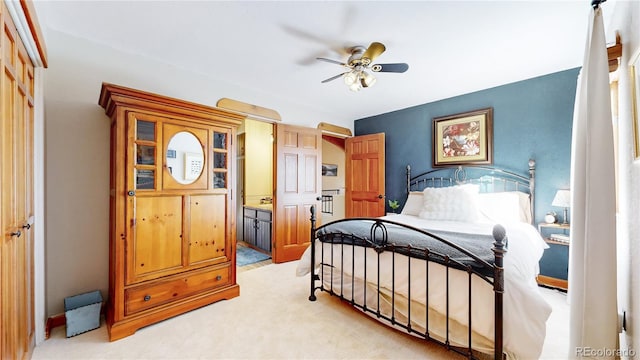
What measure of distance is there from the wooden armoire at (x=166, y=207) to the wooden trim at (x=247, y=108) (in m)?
0.73

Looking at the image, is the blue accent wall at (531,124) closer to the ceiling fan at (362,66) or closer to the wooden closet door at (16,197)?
the ceiling fan at (362,66)

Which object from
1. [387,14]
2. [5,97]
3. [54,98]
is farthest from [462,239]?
[54,98]

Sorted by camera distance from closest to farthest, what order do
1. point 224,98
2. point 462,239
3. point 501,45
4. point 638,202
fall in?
1. point 638,202
2. point 462,239
3. point 501,45
4. point 224,98

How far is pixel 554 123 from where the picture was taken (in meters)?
2.93

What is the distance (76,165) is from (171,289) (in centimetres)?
137

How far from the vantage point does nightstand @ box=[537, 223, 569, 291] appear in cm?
281

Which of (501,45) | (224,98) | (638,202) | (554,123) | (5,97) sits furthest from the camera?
(224,98)

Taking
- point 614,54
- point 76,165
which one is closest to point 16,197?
point 76,165

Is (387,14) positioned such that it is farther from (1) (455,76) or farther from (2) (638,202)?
(2) (638,202)

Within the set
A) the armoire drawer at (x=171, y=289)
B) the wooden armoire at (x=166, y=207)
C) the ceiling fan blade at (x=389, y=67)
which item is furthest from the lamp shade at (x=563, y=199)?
the armoire drawer at (x=171, y=289)

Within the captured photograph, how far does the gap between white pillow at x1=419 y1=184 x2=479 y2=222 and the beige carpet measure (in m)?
1.13

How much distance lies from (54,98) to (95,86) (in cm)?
30

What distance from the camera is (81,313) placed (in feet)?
6.44

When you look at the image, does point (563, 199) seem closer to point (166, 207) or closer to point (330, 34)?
point (330, 34)
